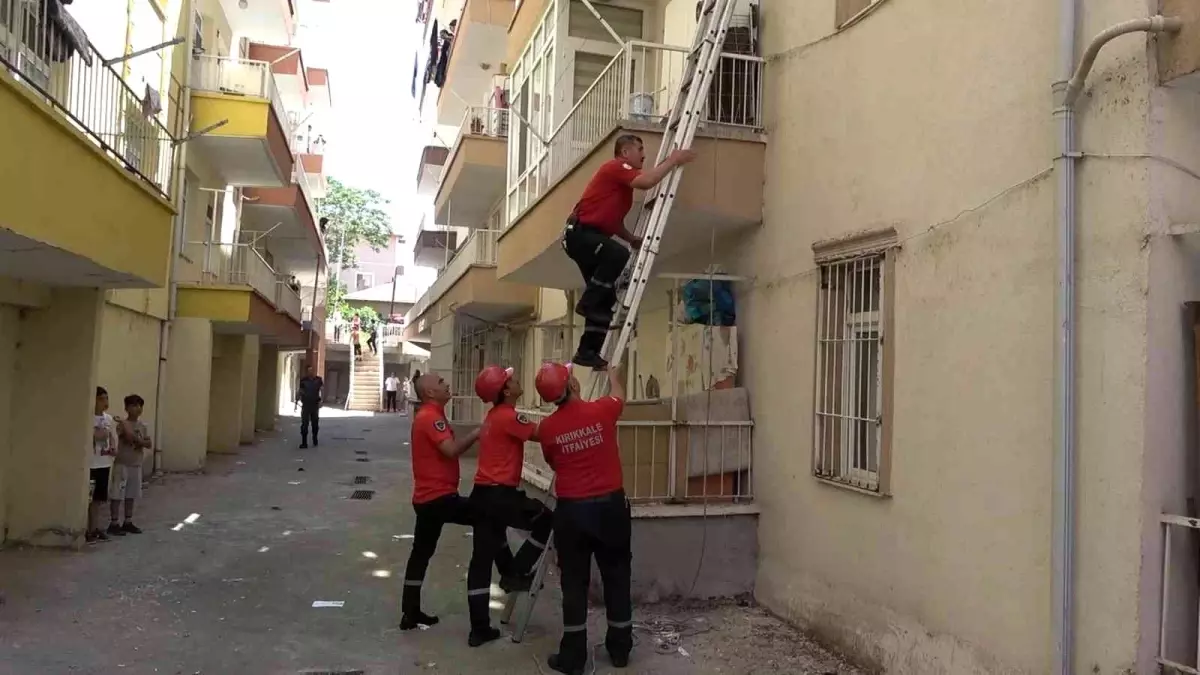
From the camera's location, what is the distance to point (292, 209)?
67.6 ft

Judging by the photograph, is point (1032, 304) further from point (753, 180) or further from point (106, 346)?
point (106, 346)

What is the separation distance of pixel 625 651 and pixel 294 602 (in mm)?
3005

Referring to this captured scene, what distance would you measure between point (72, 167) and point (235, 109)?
9.10 metres

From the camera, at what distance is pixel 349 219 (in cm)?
4981

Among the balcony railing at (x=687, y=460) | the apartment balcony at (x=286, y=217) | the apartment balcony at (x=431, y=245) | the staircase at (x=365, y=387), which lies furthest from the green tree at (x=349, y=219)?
the balcony railing at (x=687, y=460)

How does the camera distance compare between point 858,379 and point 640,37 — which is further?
point 640,37

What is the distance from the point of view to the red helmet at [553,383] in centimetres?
524

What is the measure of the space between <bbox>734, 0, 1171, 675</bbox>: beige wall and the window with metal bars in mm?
142

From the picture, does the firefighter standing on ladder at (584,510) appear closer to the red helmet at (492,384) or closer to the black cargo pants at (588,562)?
the black cargo pants at (588,562)

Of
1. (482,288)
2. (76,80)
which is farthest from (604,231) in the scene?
(482,288)

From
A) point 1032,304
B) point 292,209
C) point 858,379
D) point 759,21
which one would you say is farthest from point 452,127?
point 1032,304

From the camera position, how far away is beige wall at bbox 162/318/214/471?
14.7m

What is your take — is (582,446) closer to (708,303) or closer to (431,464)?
(431,464)

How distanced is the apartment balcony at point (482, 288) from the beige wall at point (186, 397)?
15.3 feet
